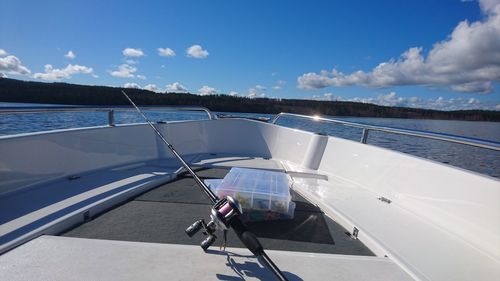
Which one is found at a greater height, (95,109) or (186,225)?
(95,109)

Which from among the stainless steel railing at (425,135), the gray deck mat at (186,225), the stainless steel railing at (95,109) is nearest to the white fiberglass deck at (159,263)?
the gray deck mat at (186,225)

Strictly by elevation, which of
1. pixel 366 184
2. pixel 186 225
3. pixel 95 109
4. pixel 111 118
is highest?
pixel 95 109

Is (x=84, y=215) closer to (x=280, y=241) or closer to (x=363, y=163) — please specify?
(x=280, y=241)

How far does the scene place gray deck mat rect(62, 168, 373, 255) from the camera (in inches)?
62.4

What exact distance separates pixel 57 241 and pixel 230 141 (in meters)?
3.42

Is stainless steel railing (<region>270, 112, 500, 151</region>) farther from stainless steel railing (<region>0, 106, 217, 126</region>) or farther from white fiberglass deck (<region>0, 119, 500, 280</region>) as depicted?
stainless steel railing (<region>0, 106, 217, 126</region>)

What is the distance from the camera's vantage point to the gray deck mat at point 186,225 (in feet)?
5.20

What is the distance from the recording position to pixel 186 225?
1775 mm

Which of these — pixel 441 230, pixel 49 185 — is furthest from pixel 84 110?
pixel 441 230

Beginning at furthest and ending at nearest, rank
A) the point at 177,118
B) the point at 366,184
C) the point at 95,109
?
the point at 177,118 < the point at 95,109 < the point at 366,184

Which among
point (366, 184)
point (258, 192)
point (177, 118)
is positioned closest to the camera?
point (258, 192)

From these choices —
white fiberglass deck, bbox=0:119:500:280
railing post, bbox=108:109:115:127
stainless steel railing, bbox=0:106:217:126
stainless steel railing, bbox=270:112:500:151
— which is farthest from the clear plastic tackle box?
railing post, bbox=108:109:115:127

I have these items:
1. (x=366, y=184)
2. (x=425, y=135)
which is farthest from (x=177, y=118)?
(x=425, y=135)

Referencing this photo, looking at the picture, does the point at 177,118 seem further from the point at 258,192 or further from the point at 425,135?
the point at 425,135
